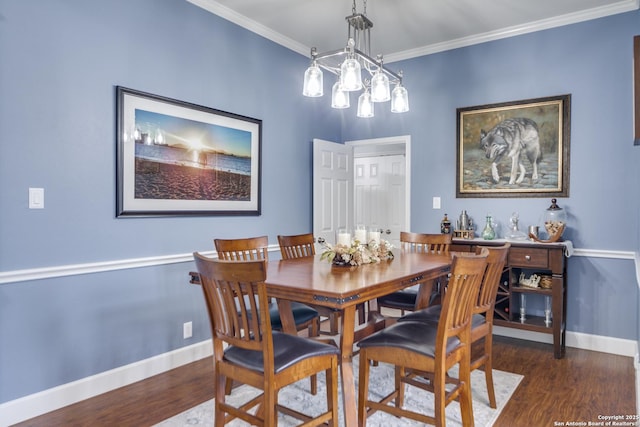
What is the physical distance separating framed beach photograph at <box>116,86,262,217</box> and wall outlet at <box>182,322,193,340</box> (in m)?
0.85

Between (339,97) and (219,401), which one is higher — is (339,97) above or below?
above

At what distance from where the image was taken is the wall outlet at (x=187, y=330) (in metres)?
3.22

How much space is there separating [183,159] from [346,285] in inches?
75.2

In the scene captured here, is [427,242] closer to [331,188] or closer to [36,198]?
[331,188]

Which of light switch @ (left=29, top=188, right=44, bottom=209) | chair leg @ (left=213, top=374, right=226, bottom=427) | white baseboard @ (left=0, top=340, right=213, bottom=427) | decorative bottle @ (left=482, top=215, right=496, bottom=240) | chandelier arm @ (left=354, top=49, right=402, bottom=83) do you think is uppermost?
chandelier arm @ (left=354, top=49, right=402, bottom=83)

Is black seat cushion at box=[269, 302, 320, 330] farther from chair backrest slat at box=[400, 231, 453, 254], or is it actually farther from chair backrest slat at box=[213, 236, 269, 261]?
chair backrest slat at box=[400, 231, 453, 254]

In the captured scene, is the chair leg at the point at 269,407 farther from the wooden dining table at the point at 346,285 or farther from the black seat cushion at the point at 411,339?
the black seat cushion at the point at 411,339

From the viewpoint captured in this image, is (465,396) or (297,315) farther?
(297,315)

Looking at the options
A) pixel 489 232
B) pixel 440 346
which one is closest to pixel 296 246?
pixel 440 346

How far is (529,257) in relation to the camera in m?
3.45

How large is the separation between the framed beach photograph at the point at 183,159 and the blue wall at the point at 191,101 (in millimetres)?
91

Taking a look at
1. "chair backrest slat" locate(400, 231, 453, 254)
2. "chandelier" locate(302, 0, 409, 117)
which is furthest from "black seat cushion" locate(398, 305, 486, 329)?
"chandelier" locate(302, 0, 409, 117)

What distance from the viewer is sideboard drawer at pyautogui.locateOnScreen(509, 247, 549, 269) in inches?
134

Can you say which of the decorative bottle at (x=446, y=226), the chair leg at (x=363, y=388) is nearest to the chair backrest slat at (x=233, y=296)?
the chair leg at (x=363, y=388)
